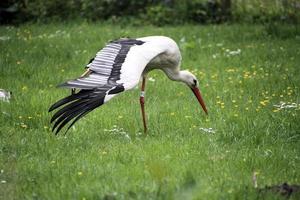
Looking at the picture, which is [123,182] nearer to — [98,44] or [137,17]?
[98,44]

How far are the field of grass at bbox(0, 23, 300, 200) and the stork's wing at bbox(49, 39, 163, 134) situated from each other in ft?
1.57

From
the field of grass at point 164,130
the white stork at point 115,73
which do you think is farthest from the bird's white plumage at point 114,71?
the field of grass at point 164,130

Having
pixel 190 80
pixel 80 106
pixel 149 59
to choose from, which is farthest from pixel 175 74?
pixel 80 106

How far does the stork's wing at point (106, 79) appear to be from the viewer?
4906 millimetres

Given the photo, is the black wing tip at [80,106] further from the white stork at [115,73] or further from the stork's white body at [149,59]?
the stork's white body at [149,59]

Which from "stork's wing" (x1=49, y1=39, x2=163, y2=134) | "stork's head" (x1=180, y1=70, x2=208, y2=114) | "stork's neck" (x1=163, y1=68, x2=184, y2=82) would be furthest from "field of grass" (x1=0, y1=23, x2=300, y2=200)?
"stork's wing" (x1=49, y1=39, x2=163, y2=134)

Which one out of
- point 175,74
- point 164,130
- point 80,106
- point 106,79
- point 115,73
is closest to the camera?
point 80,106

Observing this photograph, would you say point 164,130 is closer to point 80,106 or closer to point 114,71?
point 114,71

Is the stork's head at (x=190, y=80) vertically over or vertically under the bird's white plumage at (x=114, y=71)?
under

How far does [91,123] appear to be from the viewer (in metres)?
7.05

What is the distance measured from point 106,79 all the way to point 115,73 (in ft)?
0.50

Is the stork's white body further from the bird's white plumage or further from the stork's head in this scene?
the stork's head

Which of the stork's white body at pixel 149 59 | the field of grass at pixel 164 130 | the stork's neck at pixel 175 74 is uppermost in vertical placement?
the stork's white body at pixel 149 59

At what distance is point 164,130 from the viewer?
6816 millimetres
